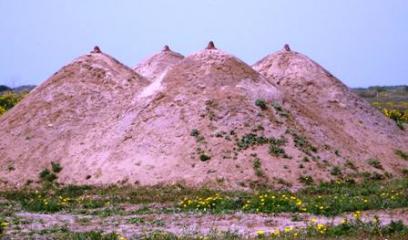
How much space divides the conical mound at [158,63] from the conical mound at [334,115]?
6685 mm

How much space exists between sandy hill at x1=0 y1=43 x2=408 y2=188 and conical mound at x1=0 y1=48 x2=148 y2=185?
0.05 meters

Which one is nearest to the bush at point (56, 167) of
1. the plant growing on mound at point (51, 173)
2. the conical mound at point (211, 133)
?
the plant growing on mound at point (51, 173)

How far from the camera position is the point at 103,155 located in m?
24.8

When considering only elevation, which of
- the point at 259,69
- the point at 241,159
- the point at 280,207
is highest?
the point at 259,69

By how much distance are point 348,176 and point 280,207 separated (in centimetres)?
770

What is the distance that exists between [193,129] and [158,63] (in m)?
16.2

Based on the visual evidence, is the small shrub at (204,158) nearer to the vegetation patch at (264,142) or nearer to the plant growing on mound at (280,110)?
the vegetation patch at (264,142)

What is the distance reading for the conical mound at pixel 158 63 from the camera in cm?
3972

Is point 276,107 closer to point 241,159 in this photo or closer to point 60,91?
point 241,159

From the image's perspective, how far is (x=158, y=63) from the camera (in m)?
40.5

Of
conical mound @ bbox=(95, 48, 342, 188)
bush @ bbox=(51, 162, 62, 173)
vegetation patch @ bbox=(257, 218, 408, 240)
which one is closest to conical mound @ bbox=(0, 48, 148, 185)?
bush @ bbox=(51, 162, 62, 173)

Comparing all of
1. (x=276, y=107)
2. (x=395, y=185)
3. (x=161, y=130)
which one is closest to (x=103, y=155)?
(x=161, y=130)

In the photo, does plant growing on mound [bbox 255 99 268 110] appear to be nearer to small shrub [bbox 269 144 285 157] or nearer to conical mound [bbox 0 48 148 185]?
small shrub [bbox 269 144 285 157]

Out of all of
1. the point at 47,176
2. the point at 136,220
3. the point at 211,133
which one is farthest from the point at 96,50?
the point at 136,220
